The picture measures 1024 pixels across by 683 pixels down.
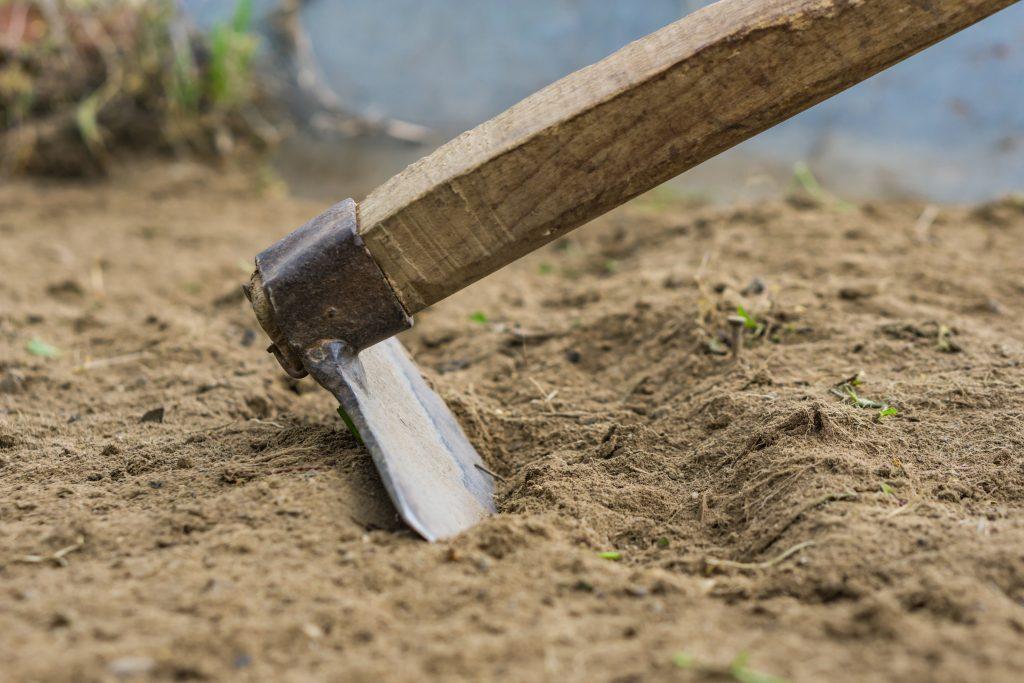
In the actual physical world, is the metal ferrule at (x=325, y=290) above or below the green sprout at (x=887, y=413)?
above

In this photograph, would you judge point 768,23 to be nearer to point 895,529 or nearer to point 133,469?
point 895,529

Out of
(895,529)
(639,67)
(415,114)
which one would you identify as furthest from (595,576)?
(415,114)

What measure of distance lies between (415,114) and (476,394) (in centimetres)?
315

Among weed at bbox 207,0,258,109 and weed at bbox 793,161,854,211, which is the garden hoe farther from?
weed at bbox 207,0,258,109

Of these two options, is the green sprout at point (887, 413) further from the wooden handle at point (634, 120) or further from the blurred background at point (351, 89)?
the blurred background at point (351, 89)

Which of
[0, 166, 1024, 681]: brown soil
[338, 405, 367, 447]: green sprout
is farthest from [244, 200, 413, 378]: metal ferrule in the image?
[0, 166, 1024, 681]: brown soil

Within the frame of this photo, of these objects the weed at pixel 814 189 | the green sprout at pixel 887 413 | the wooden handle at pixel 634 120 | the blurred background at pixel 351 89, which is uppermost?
the blurred background at pixel 351 89

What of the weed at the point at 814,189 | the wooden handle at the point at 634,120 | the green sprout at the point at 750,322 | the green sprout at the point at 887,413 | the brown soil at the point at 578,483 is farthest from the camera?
the weed at the point at 814,189

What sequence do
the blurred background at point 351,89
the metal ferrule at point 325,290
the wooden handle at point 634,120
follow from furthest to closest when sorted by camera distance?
the blurred background at point 351,89 → the metal ferrule at point 325,290 → the wooden handle at point 634,120

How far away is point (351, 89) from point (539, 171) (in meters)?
3.99

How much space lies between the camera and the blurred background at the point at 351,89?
3.94 metres

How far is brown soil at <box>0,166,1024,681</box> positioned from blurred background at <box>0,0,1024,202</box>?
31.8 inches

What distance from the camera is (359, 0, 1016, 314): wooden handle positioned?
1592 mm

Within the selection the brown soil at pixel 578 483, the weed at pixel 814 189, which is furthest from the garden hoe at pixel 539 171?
the weed at pixel 814 189
